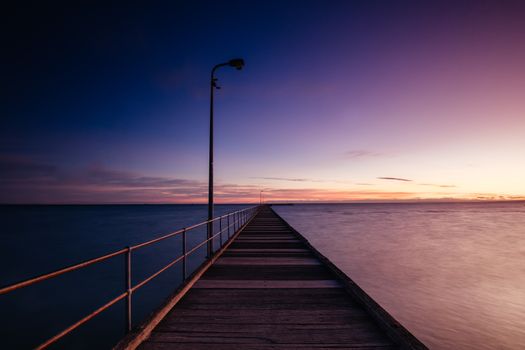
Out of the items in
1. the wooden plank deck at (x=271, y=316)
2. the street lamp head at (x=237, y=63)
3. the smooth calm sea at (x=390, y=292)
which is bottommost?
the smooth calm sea at (x=390, y=292)

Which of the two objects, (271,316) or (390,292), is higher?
(271,316)

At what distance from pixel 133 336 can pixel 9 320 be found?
10953 millimetres

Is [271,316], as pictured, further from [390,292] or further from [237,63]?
[390,292]

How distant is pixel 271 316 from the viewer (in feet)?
12.9

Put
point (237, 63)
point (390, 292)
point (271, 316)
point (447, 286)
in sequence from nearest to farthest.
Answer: point (271, 316) < point (237, 63) < point (390, 292) < point (447, 286)

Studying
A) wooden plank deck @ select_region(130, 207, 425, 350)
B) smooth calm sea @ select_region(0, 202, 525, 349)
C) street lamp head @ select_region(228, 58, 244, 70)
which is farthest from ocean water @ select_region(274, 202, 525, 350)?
street lamp head @ select_region(228, 58, 244, 70)

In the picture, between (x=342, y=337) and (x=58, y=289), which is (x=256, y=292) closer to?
(x=342, y=337)

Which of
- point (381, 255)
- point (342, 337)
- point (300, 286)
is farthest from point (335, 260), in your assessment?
point (342, 337)

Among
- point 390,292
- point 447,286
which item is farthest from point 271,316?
point 447,286

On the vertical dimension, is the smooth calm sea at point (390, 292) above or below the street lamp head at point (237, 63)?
below

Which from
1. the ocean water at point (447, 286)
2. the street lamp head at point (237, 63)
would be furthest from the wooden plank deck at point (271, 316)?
the street lamp head at point (237, 63)

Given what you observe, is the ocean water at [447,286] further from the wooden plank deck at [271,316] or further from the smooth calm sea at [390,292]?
the wooden plank deck at [271,316]

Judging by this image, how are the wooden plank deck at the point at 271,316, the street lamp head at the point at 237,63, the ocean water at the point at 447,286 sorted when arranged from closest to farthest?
1. the wooden plank deck at the point at 271,316
2. the ocean water at the point at 447,286
3. the street lamp head at the point at 237,63

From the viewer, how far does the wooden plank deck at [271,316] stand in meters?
3.25
